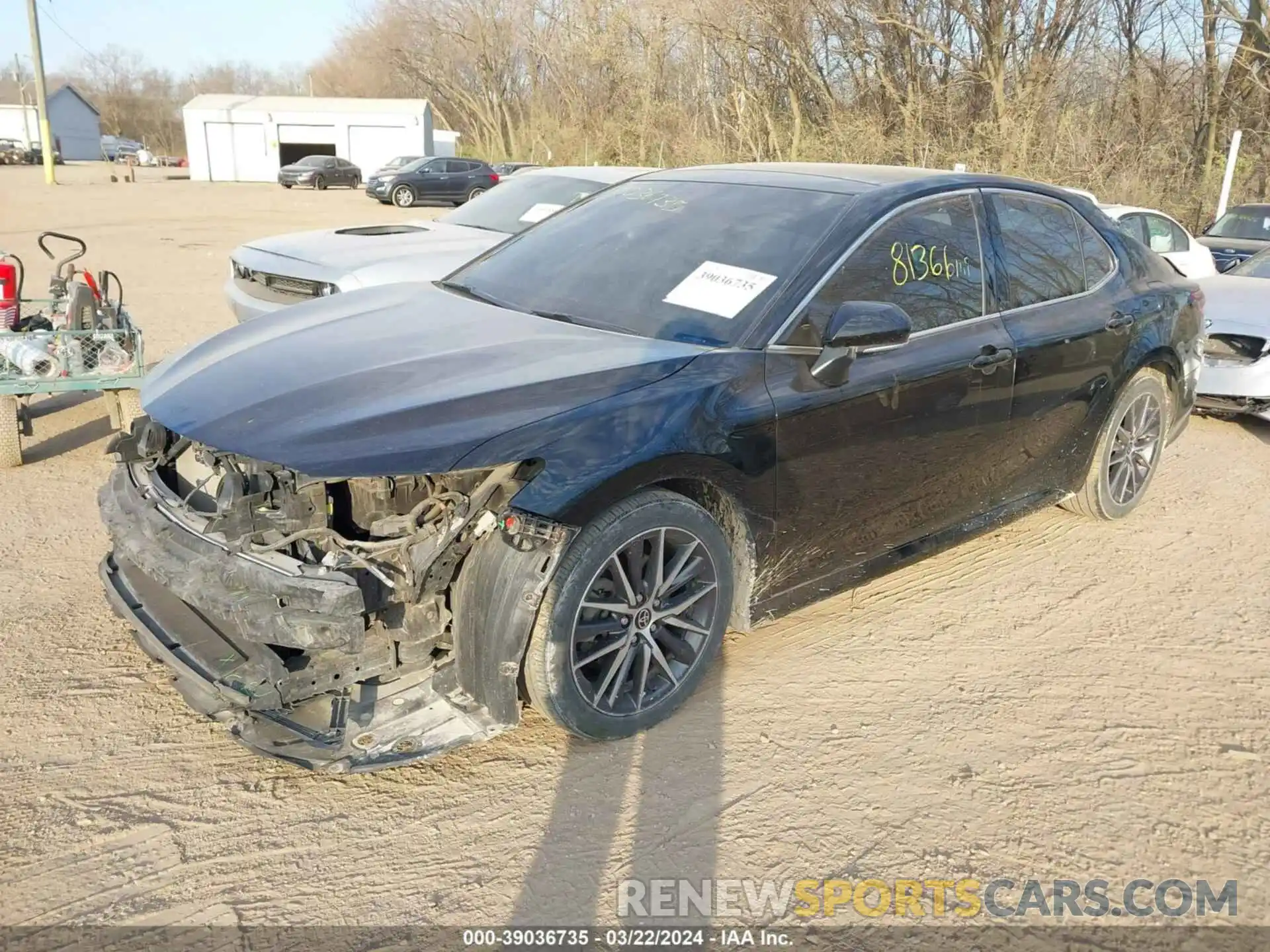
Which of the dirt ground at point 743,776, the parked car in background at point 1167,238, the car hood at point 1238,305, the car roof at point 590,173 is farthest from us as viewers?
the parked car in background at point 1167,238

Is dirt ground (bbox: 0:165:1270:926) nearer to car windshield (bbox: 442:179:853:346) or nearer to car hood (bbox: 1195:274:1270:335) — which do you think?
car windshield (bbox: 442:179:853:346)

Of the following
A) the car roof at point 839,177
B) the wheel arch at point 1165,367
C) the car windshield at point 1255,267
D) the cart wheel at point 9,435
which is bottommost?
the cart wheel at point 9,435

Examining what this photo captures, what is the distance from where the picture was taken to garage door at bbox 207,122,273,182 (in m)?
44.8

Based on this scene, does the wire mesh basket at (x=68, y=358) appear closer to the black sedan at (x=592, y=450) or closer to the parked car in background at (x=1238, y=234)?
the black sedan at (x=592, y=450)

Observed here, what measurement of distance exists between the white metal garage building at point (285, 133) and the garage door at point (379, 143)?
0.10ft

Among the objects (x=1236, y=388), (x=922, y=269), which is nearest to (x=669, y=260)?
(x=922, y=269)

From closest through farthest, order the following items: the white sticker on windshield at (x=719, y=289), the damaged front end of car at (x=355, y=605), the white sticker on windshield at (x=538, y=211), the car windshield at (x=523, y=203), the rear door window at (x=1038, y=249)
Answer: the damaged front end of car at (x=355, y=605) < the white sticker on windshield at (x=719, y=289) < the rear door window at (x=1038, y=249) < the white sticker on windshield at (x=538, y=211) < the car windshield at (x=523, y=203)

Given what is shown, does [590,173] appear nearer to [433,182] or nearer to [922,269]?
[922,269]

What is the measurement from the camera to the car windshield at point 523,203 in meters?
8.87

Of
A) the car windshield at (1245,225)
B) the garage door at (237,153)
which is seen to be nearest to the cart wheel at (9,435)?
the car windshield at (1245,225)

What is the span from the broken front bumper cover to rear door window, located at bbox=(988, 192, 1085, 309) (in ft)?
9.33

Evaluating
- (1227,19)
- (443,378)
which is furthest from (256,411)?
(1227,19)

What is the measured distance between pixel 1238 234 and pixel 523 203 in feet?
36.2

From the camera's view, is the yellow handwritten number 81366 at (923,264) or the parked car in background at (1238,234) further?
the parked car in background at (1238,234)
